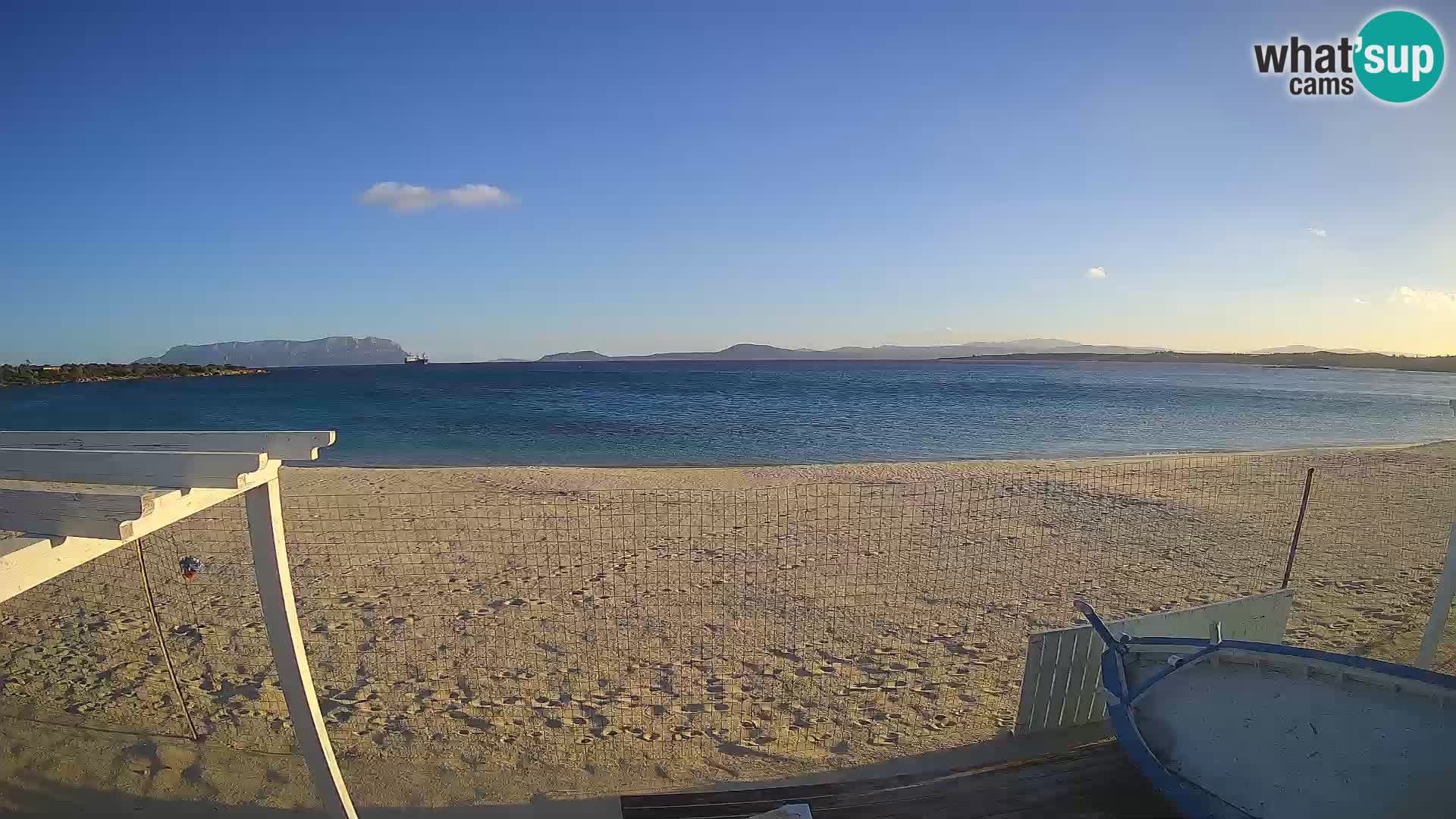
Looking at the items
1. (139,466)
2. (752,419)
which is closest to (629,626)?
(139,466)

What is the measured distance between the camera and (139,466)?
2635 millimetres

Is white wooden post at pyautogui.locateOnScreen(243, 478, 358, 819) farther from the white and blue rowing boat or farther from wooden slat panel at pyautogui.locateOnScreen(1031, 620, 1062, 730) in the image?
wooden slat panel at pyautogui.locateOnScreen(1031, 620, 1062, 730)

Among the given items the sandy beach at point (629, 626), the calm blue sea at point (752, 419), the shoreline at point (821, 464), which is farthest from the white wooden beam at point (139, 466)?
the calm blue sea at point (752, 419)

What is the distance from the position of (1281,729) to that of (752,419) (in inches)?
1341

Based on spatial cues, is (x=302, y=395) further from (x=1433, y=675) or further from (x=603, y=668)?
(x=1433, y=675)

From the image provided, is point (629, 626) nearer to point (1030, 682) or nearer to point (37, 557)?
point (1030, 682)

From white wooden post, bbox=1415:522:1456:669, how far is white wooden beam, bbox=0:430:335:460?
6.98 meters

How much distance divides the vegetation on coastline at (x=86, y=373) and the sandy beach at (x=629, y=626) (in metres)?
92.0

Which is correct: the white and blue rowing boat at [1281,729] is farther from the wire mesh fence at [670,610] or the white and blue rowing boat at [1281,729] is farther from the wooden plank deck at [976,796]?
the wire mesh fence at [670,610]

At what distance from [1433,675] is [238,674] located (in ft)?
26.8

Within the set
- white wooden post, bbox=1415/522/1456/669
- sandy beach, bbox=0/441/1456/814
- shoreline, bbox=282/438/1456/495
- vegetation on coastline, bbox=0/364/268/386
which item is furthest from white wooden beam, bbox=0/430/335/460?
vegetation on coastline, bbox=0/364/268/386

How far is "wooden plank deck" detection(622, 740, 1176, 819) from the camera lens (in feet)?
10.8

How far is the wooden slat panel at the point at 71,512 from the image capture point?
7.43 feet

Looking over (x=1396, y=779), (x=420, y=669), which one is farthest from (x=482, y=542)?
(x=1396, y=779)
